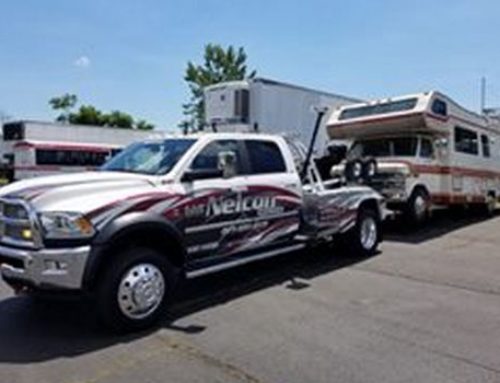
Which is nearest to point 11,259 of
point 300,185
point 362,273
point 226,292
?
point 226,292

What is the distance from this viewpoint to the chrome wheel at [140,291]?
605cm

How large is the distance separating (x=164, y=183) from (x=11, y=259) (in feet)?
→ 5.64

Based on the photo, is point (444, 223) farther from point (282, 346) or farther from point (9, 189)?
point (9, 189)

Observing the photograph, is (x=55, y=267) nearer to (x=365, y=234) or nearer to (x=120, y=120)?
(x=365, y=234)

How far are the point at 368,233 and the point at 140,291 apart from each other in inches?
208

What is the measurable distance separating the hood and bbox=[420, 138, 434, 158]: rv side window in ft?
27.4

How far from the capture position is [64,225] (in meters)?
5.72

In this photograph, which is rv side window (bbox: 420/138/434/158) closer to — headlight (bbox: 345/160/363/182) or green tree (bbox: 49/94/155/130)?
headlight (bbox: 345/160/363/182)

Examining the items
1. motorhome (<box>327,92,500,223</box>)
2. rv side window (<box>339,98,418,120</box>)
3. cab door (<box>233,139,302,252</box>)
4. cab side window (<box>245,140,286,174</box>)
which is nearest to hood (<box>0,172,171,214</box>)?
cab door (<box>233,139,302,252</box>)

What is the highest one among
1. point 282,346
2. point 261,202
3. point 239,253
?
point 261,202

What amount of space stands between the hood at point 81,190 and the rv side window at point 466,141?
10.2 meters

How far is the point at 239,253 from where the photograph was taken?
301 inches

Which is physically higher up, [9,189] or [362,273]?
[9,189]

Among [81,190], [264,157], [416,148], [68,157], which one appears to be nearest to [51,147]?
[68,157]
